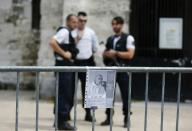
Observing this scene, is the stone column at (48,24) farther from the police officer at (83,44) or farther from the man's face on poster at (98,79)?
the man's face on poster at (98,79)

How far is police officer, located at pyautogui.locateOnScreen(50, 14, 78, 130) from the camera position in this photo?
32.0 ft

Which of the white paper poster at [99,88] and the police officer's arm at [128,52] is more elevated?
the police officer's arm at [128,52]

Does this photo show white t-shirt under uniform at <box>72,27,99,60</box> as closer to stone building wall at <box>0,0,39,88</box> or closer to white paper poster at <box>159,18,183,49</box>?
white paper poster at <box>159,18,183,49</box>

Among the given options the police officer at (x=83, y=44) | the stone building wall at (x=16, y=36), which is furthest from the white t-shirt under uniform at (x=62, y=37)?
the stone building wall at (x=16, y=36)

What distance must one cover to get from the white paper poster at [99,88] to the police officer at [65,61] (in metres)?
2.93

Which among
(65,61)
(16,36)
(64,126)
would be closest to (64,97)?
(64,126)

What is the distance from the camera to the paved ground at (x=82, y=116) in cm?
1015

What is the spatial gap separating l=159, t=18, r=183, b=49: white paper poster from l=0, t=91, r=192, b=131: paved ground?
126 cm

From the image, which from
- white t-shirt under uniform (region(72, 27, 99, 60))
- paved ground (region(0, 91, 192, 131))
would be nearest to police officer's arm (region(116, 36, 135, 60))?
white t-shirt under uniform (region(72, 27, 99, 60))

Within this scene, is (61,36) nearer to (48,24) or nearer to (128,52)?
(128,52)

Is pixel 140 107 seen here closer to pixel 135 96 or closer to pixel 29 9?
pixel 135 96

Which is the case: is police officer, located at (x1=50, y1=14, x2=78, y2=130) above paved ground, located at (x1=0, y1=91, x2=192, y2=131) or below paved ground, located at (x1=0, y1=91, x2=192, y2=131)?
above

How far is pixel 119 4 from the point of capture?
43.9 ft

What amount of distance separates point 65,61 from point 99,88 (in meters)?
3.59
